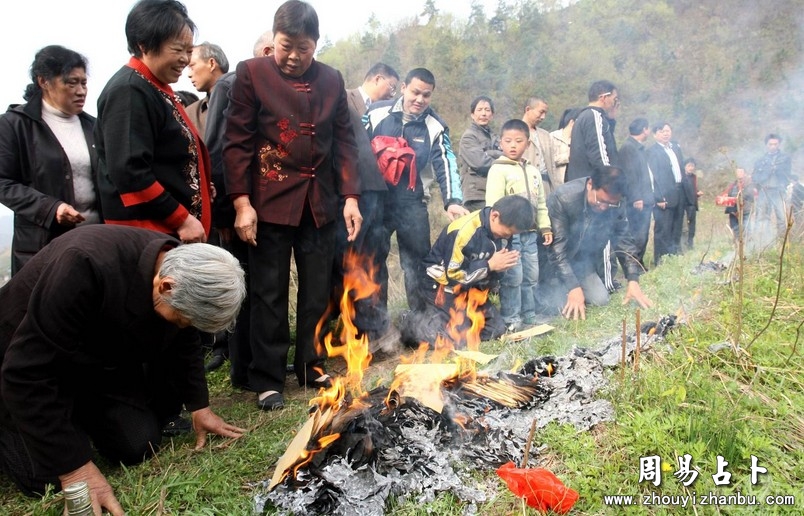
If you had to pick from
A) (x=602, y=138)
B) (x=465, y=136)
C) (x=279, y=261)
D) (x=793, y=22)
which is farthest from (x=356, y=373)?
(x=793, y=22)

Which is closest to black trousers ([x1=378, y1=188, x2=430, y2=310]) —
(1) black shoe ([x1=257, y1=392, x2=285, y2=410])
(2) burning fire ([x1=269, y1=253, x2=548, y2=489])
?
(2) burning fire ([x1=269, y1=253, x2=548, y2=489])

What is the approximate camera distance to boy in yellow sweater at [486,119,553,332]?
5184 mm

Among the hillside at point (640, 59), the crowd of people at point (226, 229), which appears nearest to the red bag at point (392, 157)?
the crowd of people at point (226, 229)

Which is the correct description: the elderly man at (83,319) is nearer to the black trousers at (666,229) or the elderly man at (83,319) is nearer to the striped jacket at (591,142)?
the striped jacket at (591,142)

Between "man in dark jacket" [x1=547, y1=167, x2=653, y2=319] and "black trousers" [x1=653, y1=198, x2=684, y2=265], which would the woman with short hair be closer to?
"man in dark jacket" [x1=547, y1=167, x2=653, y2=319]

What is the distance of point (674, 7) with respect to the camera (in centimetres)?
1202

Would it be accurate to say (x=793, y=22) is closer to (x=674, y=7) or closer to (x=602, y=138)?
(x=674, y=7)

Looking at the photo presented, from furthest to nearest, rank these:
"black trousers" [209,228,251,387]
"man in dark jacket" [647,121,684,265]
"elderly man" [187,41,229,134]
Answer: "man in dark jacket" [647,121,684,265] < "elderly man" [187,41,229,134] < "black trousers" [209,228,251,387]

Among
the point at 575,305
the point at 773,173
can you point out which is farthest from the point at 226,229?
the point at 773,173

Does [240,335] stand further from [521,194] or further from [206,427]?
[521,194]

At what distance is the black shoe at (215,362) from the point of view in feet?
13.8

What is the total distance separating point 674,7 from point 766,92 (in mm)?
2932

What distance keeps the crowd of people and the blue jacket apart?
0.06 ft

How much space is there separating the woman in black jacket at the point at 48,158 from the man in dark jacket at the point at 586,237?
4.18m
